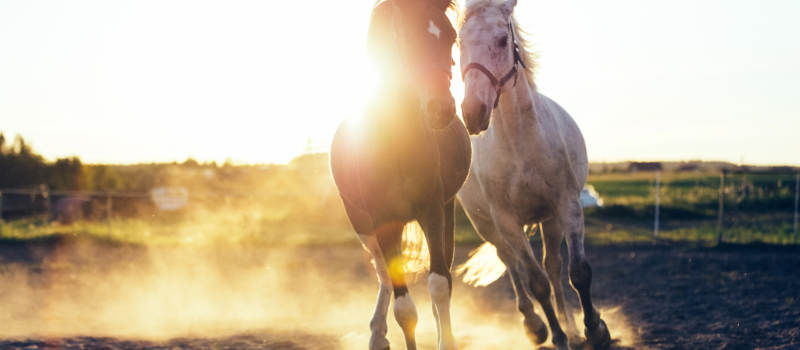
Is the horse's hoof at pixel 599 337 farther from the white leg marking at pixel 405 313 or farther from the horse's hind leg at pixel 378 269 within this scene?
the white leg marking at pixel 405 313

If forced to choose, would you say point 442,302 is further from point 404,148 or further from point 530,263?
point 530,263

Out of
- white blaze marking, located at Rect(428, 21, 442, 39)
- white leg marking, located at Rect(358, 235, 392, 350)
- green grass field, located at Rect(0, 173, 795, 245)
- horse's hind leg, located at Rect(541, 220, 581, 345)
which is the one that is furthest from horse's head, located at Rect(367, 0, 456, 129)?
green grass field, located at Rect(0, 173, 795, 245)

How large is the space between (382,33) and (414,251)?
1.57 meters

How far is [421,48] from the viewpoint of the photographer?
227 centimetres

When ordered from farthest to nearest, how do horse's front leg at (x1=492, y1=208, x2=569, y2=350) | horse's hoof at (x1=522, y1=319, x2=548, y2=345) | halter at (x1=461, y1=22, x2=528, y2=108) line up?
horse's hoof at (x1=522, y1=319, x2=548, y2=345)
horse's front leg at (x1=492, y1=208, x2=569, y2=350)
halter at (x1=461, y1=22, x2=528, y2=108)

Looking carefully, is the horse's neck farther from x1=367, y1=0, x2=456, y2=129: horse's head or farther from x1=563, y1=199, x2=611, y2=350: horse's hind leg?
x1=367, y1=0, x2=456, y2=129: horse's head

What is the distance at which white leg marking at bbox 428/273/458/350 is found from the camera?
2.44 metres

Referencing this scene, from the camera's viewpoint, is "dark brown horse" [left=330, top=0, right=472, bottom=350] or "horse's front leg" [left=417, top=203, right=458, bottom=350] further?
"horse's front leg" [left=417, top=203, right=458, bottom=350]

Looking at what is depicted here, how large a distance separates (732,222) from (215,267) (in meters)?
11.1

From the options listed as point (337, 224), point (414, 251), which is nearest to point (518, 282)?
point (414, 251)

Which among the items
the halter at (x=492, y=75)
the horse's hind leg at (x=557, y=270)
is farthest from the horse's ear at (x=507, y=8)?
the horse's hind leg at (x=557, y=270)

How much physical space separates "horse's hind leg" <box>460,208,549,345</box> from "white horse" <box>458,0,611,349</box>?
1.06 feet

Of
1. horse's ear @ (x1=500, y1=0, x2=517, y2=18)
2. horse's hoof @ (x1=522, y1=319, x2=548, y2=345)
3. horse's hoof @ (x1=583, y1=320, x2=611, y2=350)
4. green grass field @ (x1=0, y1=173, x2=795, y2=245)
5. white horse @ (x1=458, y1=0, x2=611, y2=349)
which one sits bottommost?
green grass field @ (x1=0, y1=173, x2=795, y2=245)

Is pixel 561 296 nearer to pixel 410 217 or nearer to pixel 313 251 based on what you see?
pixel 410 217
